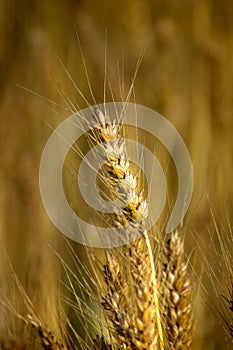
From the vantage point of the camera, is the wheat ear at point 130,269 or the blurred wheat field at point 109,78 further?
the blurred wheat field at point 109,78

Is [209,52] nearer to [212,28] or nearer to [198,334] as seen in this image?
[212,28]

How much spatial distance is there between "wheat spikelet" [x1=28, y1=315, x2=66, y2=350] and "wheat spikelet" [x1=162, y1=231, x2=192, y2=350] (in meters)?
0.14

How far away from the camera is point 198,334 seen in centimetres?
144

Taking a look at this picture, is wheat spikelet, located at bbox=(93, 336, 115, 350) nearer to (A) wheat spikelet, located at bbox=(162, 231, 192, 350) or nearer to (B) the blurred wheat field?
(A) wheat spikelet, located at bbox=(162, 231, 192, 350)

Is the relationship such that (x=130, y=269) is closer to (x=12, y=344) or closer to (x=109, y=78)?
(x=12, y=344)

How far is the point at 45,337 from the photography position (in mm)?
1076

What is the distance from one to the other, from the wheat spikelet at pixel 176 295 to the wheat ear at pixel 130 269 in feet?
0.05

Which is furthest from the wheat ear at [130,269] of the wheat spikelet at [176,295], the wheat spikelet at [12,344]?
the wheat spikelet at [12,344]

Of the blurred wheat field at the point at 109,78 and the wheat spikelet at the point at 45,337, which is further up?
the blurred wheat field at the point at 109,78

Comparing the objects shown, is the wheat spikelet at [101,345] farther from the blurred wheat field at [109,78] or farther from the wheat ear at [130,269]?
the blurred wheat field at [109,78]

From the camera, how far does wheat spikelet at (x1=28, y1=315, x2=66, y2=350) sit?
1.07m

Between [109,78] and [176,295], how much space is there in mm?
805

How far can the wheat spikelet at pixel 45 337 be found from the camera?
1.07 meters

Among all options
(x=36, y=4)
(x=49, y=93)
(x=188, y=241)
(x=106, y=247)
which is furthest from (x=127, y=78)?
(x=106, y=247)
